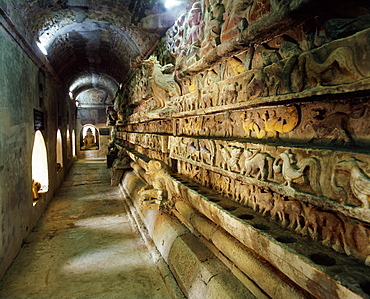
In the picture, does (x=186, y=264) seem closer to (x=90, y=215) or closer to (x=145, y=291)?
(x=145, y=291)

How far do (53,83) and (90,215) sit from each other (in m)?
5.47

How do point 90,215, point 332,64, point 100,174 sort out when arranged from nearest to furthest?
point 332,64, point 90,215, point 100,174

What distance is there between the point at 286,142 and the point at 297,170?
1.36ft

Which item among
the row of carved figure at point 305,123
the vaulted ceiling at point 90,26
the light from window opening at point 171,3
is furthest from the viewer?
the vaulted ceiling at point 90,26

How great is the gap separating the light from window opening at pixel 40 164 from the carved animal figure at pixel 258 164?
655cm

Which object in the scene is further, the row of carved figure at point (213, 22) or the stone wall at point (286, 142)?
the row of carved figure at point (213, 22)

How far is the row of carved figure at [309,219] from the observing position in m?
1.63

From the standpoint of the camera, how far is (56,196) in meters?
8.36

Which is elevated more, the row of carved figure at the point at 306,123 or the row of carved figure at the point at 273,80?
the row of carved figure at the point at 273,80

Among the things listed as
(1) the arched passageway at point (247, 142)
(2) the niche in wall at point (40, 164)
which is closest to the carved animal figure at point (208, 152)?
(1) the arched passageway at point (247, 142)

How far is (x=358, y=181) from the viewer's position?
147 cm

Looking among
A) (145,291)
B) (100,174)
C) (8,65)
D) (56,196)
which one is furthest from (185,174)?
(100,174)

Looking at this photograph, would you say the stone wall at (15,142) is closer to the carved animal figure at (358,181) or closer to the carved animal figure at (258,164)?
the carved animal figure at (258,164)

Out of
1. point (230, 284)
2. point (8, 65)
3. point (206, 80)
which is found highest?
point (8, 65)
